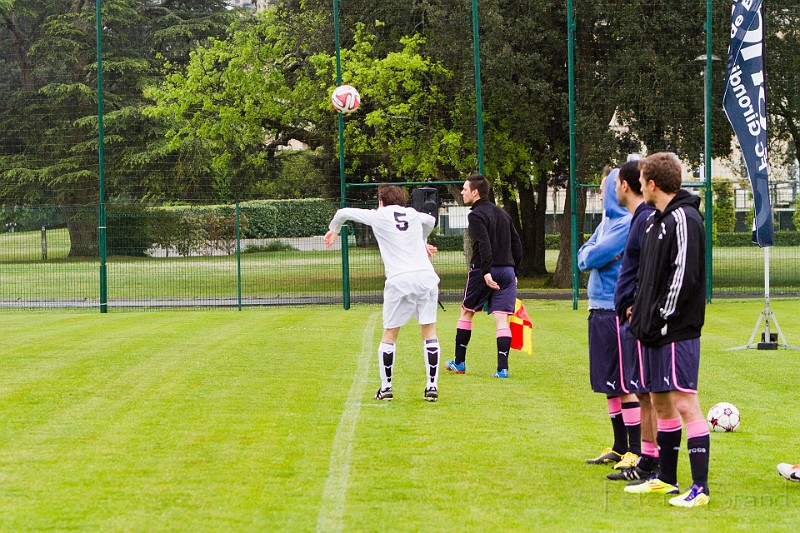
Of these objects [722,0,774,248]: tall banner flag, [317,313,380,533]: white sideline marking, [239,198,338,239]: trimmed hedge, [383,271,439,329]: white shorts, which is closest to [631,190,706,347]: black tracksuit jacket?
[317,313,380,533]: white sideline marking

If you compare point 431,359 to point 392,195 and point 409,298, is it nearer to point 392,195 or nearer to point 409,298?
point 409,298

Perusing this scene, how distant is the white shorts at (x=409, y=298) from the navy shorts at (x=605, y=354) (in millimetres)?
2305

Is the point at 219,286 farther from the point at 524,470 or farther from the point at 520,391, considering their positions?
the point at 524,470

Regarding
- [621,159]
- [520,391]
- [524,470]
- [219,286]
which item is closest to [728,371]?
[520,391]

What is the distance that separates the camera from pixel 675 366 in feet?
17.6

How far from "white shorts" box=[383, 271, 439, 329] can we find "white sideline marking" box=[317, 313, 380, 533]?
810mm

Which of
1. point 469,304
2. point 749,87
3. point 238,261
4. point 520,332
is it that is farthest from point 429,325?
point 238,261

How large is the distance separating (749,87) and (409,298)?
7.87 m

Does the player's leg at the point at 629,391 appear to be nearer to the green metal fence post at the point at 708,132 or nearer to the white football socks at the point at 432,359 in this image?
the white football socks at the point at 432,359

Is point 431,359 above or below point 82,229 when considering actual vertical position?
below

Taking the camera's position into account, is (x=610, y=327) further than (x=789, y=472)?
Yes

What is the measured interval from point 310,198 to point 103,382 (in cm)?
1327

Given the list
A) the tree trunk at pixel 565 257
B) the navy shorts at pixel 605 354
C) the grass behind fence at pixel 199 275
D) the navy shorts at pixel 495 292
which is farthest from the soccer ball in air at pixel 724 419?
the tree trunk at pixel 565 257

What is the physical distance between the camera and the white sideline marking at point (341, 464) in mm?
5156
